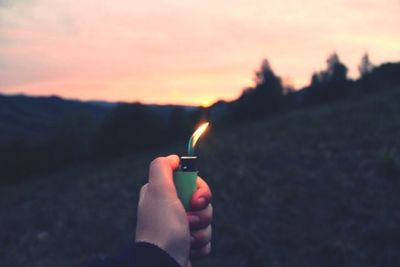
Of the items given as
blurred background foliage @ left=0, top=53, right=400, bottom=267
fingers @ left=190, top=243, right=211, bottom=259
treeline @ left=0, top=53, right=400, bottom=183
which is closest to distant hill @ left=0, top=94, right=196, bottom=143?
treeline @ left=0, top=53, right=400, bottom=183

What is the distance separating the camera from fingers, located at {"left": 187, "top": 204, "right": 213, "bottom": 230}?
184cm

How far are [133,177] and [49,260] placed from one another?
7405mm

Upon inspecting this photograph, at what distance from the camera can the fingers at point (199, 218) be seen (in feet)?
6.05

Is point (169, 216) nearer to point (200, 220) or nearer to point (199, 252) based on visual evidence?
point (200, 220)

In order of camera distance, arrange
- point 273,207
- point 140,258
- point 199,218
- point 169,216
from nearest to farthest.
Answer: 1. point 140,258
2. point 169,216
3. point 199,218
4. point 273,207

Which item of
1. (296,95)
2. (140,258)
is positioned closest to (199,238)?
(140,258)

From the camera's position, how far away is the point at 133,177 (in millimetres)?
18469

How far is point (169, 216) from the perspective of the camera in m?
1.63

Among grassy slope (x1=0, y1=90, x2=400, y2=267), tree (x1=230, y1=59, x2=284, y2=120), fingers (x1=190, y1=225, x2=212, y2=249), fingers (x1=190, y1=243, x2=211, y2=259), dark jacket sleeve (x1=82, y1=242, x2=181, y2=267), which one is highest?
tree (x1=230, y1=59, x2=284, y2=120)

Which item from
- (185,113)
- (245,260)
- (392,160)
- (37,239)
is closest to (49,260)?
(37,239)

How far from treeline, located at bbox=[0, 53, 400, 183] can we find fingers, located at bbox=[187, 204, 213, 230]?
32066 millimetres

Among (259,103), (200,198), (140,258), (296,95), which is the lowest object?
(140,258)

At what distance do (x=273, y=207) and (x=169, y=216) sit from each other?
10.7 m

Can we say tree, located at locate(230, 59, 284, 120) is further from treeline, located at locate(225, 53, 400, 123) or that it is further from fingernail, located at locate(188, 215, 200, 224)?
fingernail, located at locate(188, 215, 200, 224)
